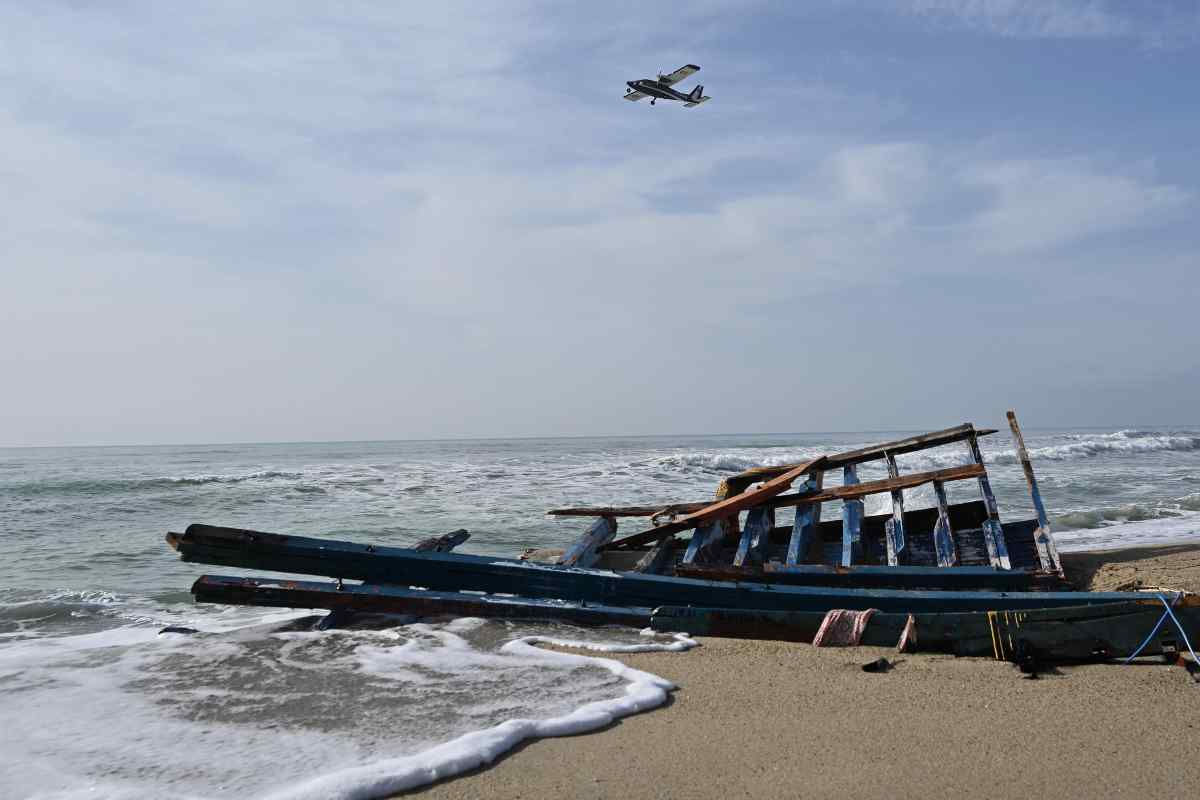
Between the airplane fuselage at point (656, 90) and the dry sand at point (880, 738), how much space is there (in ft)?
59.3

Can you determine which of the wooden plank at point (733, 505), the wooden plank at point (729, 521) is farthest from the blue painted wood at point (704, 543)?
the wooden plank at point (729, 521)

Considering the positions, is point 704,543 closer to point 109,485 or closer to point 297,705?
point 297,705

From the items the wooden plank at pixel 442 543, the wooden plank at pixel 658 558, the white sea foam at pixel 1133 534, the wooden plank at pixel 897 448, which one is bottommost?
the white sea foam at pixel 1133 534

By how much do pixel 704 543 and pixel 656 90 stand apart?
16068mm

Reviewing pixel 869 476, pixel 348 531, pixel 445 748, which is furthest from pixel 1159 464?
pixel 445 748

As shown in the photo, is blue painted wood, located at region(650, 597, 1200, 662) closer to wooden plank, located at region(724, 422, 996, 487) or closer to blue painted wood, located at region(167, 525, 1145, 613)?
blue painted wood, located at region(167, 525, 1145, 613)

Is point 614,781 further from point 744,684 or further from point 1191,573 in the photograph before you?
point 1191,573

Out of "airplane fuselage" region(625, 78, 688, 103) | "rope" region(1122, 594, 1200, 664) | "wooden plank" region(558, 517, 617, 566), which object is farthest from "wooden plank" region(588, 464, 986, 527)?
"airplane fuselage" region(625, 78, 688, 103)

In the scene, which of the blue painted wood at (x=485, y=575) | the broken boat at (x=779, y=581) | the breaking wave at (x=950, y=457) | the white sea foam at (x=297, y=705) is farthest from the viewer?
the breaking wave at (x=950, y=457)

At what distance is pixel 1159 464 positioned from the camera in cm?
2688

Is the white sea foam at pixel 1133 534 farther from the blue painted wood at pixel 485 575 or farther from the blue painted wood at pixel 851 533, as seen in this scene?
the blue painted wood at pixel 485 575

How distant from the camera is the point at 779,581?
20.2ft

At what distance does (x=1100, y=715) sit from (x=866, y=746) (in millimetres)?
1267

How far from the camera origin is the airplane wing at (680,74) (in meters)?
20.1
